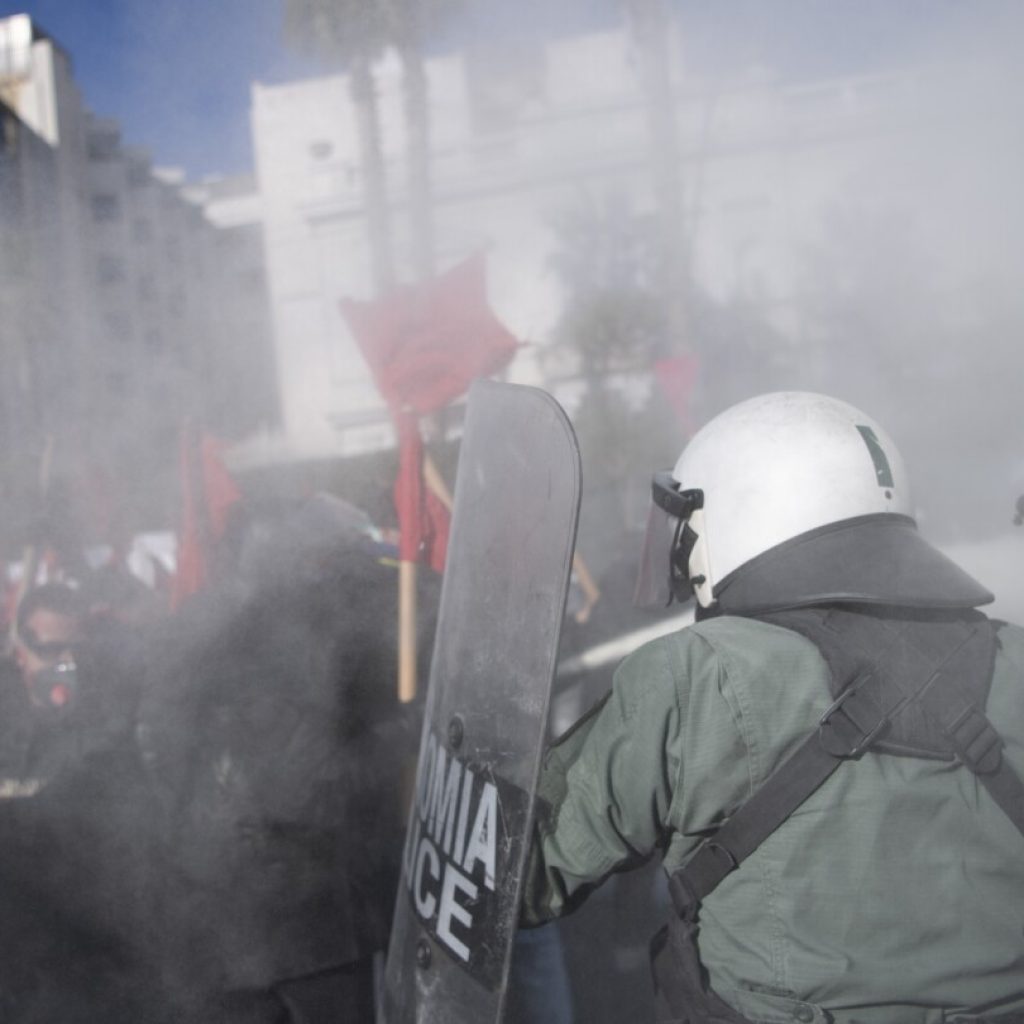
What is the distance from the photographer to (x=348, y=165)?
14.5 ft

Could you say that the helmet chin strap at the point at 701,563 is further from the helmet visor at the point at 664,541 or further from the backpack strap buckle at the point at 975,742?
the backpack strap buckle at the point at 975,742

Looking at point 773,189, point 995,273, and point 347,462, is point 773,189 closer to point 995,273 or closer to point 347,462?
point 995,273

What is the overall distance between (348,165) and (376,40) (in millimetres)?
689

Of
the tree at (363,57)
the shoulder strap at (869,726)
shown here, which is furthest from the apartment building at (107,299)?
the shoulder strap at (869,726)

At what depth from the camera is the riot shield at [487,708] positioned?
1228mm

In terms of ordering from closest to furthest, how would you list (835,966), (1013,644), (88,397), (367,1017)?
1. (835,966)
2. (1013,644)
3. (367,1017)
4. (88,397)

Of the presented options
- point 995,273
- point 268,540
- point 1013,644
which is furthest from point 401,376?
point 995,273

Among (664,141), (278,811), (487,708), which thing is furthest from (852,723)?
(664,141)

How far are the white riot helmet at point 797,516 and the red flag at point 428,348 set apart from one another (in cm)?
144

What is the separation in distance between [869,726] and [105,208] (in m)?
2.52

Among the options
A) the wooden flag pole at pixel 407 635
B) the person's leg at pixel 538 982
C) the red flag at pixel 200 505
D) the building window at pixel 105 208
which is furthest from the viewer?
the red flag at pixel 200 505

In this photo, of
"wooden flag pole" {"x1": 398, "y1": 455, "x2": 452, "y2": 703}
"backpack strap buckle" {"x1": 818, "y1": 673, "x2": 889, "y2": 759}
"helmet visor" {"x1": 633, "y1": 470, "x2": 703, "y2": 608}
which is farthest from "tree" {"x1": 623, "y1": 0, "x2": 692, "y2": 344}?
"backpack strap buckle" {"x1": 818, "y1": 673, "x2": 889, "y2": 759}

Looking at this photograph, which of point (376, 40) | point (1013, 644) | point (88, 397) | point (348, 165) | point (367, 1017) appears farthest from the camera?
point (348, 165)

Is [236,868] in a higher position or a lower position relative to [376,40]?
lower
